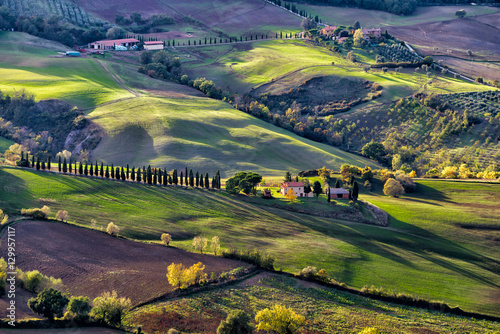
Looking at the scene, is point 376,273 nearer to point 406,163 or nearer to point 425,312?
point 425,312

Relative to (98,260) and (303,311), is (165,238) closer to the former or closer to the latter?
(98,260)

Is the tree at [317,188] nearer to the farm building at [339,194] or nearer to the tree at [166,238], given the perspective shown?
the farm building at [339,194]

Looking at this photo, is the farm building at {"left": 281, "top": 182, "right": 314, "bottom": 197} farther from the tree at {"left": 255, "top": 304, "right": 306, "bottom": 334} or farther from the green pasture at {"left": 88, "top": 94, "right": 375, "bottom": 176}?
the tree at {"left": 255, "top": 304, "right": 306, "bottom": 334}

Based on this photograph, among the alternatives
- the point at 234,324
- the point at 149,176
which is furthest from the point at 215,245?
the point at 149,176

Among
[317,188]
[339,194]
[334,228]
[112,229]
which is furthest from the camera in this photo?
[339,194]

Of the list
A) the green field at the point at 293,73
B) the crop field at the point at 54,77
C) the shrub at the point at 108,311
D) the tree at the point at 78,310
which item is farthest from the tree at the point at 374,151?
the tree at the point at 78,310

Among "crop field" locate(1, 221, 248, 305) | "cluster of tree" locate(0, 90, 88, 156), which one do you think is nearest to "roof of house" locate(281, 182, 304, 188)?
"crop field" locate(1, 221, 248, 305)
